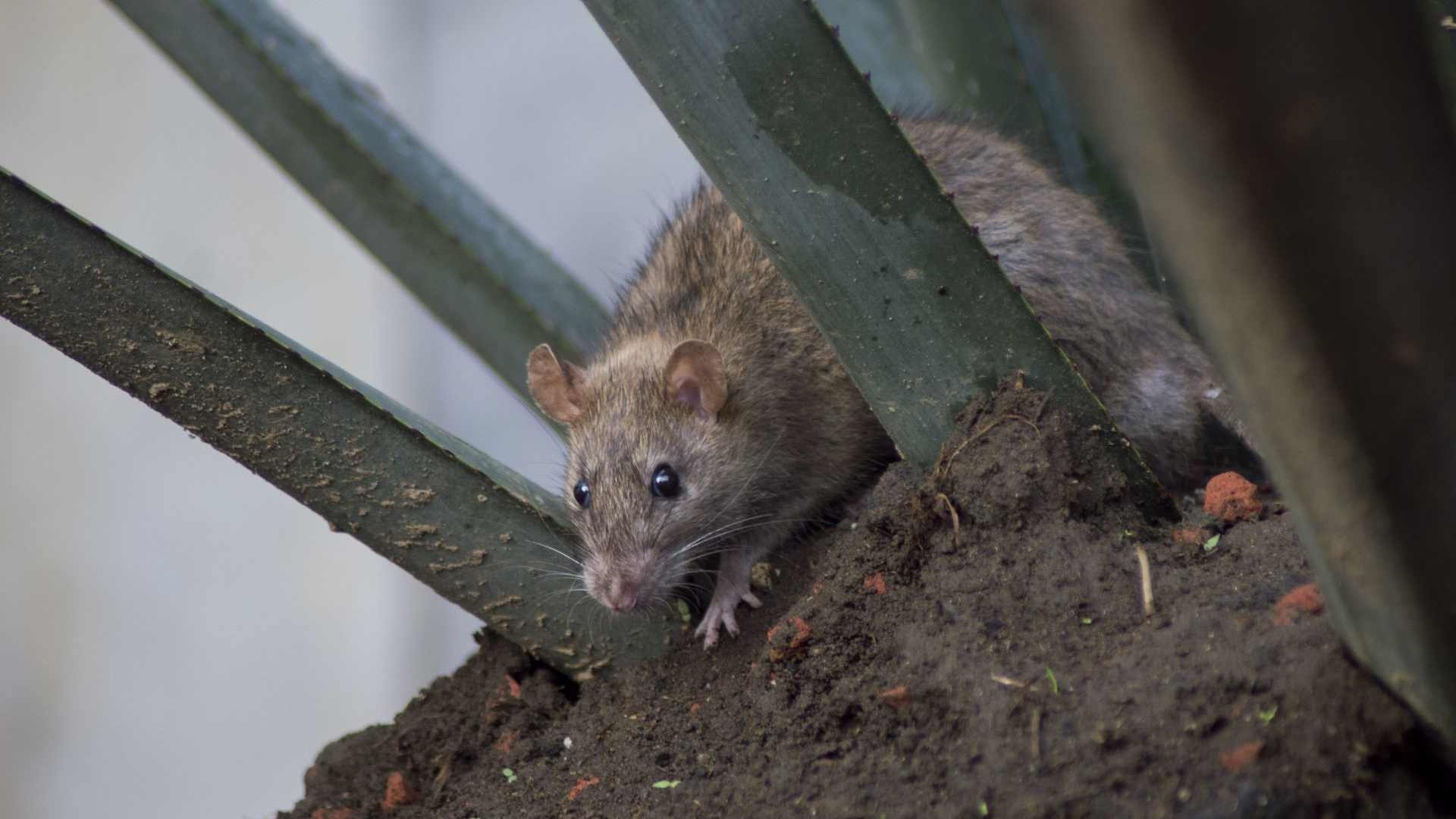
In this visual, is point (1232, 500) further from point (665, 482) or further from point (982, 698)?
point (665, 482)

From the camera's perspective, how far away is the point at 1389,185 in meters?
0.96

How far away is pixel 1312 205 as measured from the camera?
968 mm

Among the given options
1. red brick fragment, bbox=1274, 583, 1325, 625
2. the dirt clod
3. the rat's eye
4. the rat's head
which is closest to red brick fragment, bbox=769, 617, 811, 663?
the dirt clod

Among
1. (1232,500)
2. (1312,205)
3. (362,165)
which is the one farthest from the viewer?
(362,165)

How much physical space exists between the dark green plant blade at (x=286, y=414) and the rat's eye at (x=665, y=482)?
42.5 inches

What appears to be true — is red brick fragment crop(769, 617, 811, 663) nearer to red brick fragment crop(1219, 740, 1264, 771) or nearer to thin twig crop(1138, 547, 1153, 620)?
thin twig crop(1138, 547, 1153, 620)

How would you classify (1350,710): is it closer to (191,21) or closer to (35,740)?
(191,21)

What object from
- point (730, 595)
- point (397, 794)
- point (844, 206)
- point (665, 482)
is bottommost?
point (730, 595)

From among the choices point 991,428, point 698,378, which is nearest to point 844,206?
point 991,428

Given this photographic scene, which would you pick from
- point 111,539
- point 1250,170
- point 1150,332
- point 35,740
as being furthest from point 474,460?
point 35,740

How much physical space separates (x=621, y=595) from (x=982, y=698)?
129 cm

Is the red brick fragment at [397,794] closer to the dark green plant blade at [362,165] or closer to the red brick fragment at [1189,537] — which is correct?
the dark green plant blade at [362,165]

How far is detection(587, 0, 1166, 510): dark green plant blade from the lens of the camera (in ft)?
6.64

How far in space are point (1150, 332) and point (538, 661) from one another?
1848 millimetres
